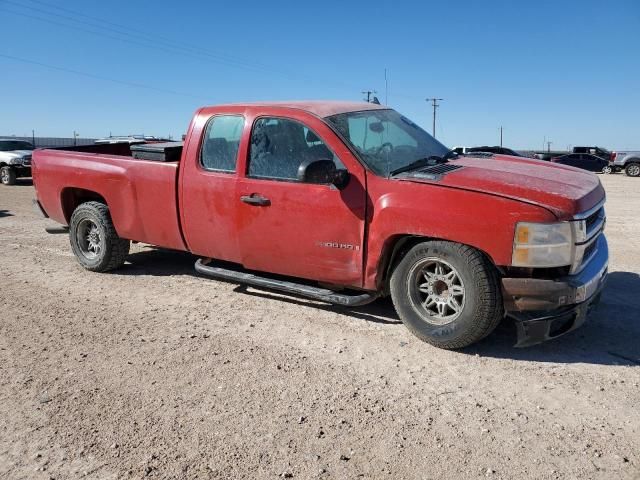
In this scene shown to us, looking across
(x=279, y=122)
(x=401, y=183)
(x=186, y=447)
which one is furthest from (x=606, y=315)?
(x=186, y=447)

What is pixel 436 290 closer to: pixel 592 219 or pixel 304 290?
pixel 304 290

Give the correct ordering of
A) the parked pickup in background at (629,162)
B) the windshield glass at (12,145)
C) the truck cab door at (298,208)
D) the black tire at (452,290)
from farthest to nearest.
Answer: the parked pickup in background at (629,162) → the windshield glass at (12,145) → the truck cab door at (298,208) → the black tire at (452,290)

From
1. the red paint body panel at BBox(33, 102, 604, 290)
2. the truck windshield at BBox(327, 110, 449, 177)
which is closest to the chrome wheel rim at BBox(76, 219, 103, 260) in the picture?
the red paint body panel at BBox(33, 102, 604, 290)

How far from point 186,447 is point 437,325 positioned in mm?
2015

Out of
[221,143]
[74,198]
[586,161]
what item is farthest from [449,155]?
[586,161]

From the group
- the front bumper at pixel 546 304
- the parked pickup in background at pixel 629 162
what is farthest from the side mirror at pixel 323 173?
the parked pickup in background at pixel 629 162

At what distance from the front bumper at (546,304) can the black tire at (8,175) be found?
19910 millimetres

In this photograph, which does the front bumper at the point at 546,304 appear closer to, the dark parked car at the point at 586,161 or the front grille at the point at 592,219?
the front grille at the point at 592,219

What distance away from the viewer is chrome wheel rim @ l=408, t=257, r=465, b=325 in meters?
3.96

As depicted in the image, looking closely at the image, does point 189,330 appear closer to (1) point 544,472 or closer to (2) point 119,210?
(2) point 119,210

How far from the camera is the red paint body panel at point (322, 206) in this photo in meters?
3.71

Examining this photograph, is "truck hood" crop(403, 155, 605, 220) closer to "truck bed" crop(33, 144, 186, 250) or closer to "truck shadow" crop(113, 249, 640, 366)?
"truck shadow" crop(113, 249, 640, 366)

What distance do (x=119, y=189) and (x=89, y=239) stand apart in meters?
1.02

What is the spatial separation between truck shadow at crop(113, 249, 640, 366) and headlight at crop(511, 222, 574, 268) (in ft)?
2.53
